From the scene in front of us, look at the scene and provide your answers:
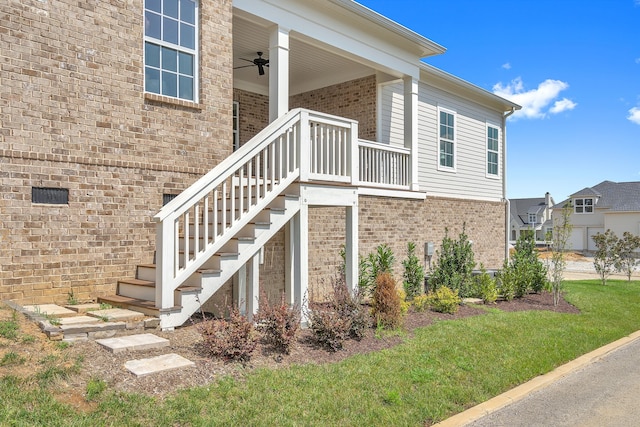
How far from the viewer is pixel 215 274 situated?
6.11m

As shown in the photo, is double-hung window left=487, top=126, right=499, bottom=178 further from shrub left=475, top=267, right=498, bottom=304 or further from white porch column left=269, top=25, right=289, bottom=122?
white porch column left=269, top=25, right=289, bottom=122

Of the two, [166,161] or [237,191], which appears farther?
[237,191]

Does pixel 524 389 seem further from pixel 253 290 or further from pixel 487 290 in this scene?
pixel 487 290

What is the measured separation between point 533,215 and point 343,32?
184 feet

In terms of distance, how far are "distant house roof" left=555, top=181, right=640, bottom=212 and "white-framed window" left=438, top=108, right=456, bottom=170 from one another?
3181cm

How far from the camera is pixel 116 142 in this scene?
696 cm

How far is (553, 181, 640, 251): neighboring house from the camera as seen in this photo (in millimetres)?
40219

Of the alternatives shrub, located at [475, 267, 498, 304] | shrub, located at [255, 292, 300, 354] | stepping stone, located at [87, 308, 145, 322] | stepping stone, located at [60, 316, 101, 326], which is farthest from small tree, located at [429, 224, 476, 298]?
stepping stone, located at [60, 316, 101, 326]

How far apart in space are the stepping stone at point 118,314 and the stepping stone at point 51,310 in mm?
226

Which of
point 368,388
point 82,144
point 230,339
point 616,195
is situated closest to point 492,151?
point 82,144

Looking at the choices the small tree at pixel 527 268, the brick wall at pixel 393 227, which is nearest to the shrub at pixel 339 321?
the brick wall at pixel 393 227

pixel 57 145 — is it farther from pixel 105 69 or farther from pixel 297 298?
pixel 297 298

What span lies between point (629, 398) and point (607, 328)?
3.74 meters

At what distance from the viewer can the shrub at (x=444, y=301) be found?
348 inches
